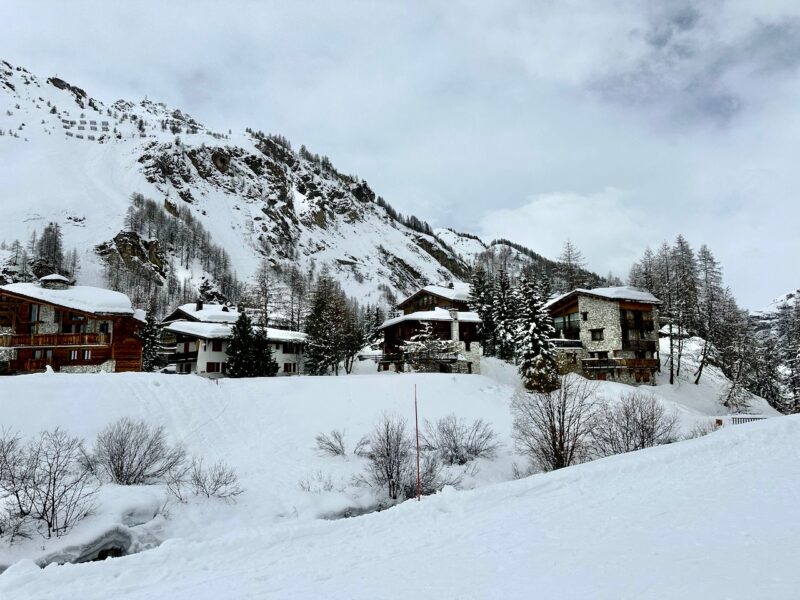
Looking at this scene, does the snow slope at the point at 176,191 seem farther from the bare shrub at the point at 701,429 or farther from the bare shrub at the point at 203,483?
the bare shrub at the point at 701,429

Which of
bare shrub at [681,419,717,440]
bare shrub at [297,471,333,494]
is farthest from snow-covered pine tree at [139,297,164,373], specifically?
bare shrub at [681,419,717,440]

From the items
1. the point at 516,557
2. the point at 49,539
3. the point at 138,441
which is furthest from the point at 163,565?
the point at 138,441

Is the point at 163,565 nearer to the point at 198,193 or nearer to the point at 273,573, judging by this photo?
the point at 273,573

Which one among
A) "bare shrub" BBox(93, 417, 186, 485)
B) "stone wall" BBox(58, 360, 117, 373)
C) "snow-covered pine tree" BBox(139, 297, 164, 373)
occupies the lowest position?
"bare shrub" BBox(93, 417, 186, 485)

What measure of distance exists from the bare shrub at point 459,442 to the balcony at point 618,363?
72.6 feet

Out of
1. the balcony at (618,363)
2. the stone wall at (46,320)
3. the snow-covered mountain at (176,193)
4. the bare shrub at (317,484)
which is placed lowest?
the bare shrub at (317,484)

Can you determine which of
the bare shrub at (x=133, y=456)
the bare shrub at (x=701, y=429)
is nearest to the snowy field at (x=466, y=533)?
the bare shrub at (x=133, y=456)

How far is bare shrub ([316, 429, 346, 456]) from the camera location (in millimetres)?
28661

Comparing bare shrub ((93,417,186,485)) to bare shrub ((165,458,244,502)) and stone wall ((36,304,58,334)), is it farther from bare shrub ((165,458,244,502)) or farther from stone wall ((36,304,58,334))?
stone wall ((36,304,58,334))

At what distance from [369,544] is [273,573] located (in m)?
2.37

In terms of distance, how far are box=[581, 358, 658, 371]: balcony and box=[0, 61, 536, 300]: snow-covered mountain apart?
3786 inches

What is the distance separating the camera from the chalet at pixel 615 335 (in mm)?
50438

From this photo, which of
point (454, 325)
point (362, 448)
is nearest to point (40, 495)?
point (362, 448)

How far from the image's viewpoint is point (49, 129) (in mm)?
162000
